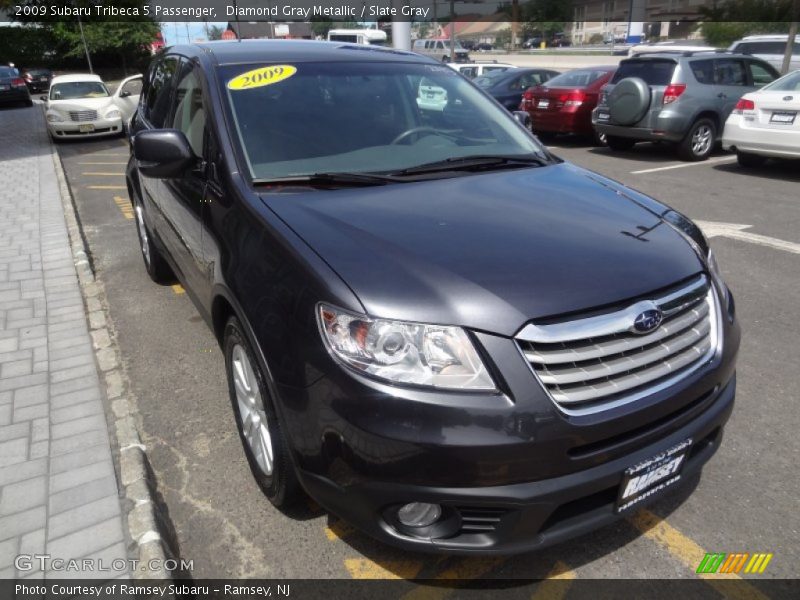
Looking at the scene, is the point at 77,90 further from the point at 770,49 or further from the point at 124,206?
the point at 770,49

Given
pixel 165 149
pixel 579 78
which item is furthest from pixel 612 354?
pixel 579 78

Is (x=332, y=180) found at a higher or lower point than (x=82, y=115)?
higher

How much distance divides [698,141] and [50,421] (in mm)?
10180

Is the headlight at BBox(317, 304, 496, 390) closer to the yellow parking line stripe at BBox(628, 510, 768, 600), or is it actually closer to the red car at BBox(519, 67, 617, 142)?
the yellow parking line stripe at BBox(628, 510, 768, 600)

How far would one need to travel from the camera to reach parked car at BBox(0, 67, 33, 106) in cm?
2295

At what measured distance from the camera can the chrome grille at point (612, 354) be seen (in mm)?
1869

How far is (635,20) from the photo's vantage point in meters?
59.4

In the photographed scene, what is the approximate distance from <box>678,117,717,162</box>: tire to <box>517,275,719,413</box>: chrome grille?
8.93m

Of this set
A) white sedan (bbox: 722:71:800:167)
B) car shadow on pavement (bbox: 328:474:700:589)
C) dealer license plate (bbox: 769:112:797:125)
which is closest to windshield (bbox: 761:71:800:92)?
white sedan (bbox: 722:71:800:167)

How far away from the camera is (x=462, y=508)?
1.91 meters

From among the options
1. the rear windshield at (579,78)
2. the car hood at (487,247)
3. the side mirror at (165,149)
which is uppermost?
the side mirror at (165,149)

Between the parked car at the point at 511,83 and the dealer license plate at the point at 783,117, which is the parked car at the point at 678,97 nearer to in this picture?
the dealer license plate at the point at 783,117

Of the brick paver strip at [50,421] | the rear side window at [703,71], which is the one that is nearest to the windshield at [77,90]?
the brick paver strip at [50,421]

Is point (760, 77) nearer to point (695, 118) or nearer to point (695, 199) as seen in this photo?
point (695, 118)
